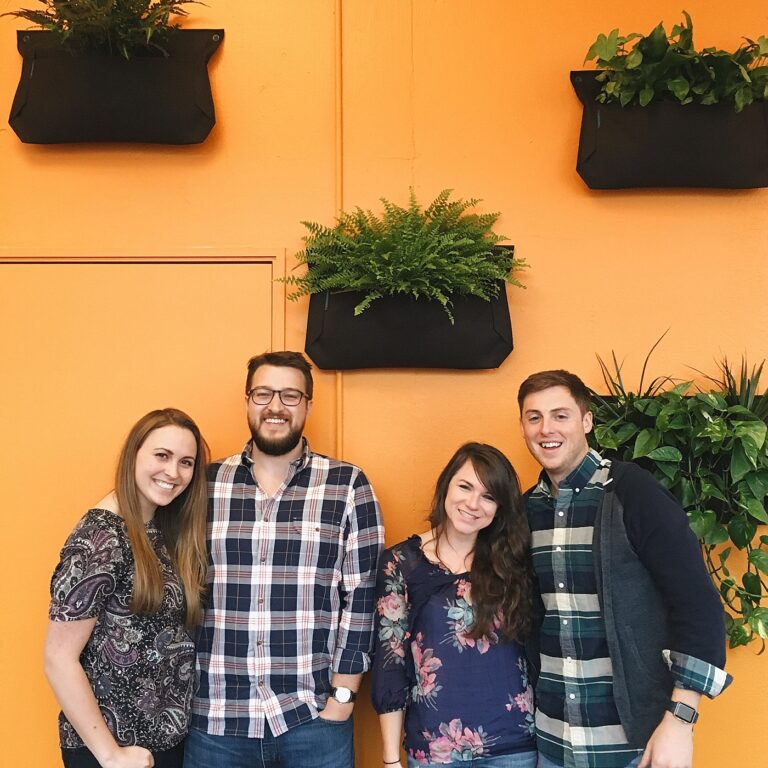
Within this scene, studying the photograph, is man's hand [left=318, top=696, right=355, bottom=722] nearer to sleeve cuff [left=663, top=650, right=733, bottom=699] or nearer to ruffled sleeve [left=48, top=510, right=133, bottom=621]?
ruffled sleeve [left=48, top=510, right=133, bottom=621]

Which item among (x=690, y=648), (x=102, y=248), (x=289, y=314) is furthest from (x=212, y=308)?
(x=690, y=648)

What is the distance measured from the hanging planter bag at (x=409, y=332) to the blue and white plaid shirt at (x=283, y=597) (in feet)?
1.62

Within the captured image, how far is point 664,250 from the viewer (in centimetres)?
260

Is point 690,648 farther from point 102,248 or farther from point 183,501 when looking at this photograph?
point 102,248

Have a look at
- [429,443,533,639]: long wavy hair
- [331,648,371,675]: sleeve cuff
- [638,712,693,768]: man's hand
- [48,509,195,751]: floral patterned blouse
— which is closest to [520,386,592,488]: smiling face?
[429,443,533,639]: long wavy hair

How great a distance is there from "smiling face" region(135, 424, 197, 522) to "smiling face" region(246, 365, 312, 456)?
260 mm

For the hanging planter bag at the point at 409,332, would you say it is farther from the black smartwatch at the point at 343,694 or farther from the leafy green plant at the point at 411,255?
the black smartwatch at the point at 343,694

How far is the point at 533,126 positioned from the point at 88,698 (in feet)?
7.79

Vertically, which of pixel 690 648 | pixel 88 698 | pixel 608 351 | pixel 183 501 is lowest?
pixel 88 698

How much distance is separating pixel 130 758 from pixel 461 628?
2.96 feet

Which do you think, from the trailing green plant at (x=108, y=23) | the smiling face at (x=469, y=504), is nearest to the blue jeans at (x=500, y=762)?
the smiling face at (x=469, y=504)

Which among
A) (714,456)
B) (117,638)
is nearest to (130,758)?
(117,638)

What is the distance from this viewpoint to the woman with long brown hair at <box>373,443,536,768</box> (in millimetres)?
1826

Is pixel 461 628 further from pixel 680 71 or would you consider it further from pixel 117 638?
pixel 680 71
